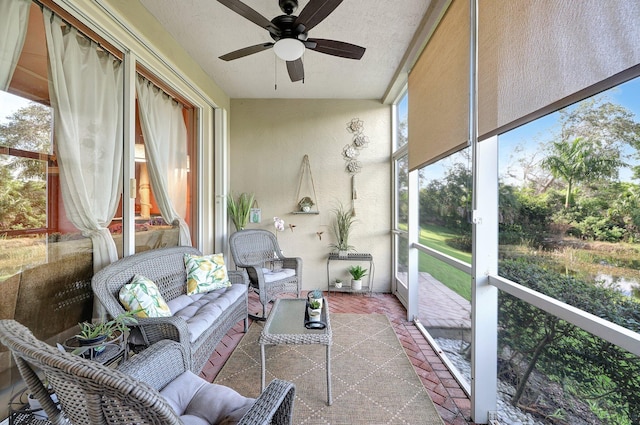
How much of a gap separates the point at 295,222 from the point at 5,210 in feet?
9.73

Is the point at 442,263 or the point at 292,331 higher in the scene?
the point at 442,263

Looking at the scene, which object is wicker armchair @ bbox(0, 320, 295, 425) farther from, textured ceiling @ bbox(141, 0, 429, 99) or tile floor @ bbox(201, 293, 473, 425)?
textured ceiling @ bbox(141, 0, 429, 99)

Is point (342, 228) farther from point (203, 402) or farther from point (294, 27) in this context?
point (203, 402)

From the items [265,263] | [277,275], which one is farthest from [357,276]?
[265,263]

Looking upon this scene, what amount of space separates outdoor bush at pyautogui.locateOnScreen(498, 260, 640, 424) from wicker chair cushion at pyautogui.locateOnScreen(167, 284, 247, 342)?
1.99 metres

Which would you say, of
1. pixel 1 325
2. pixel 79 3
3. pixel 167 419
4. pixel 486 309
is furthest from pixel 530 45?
pixel 79 3

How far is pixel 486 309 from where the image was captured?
1588mm

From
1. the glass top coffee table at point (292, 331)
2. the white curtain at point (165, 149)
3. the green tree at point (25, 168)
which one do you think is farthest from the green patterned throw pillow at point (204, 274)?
the green tree at point (25, 168)

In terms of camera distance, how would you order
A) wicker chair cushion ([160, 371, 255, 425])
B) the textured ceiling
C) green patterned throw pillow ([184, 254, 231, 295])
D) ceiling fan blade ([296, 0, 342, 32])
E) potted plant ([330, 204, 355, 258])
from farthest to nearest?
1. potted plant ([330, 204, 355, 258])
2. green patterned throw pillow ([184, 254, 231, 295])
3. the textured ceiling
4. ceiling fan blade ([296, 0, 342, 32])
5. wicker chair cushion ([160, 371, 255, 425])

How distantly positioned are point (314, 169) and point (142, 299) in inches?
111

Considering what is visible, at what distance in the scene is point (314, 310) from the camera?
2027mm

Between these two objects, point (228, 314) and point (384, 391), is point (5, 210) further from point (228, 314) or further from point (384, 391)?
point (384, 391)

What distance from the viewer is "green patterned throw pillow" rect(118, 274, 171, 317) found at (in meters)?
1.73

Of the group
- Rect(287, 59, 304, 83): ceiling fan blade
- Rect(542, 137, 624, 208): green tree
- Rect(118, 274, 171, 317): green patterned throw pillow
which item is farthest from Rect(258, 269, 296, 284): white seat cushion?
Rect(542, 137, 624, 208): green tree
